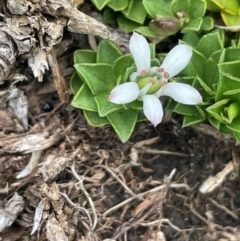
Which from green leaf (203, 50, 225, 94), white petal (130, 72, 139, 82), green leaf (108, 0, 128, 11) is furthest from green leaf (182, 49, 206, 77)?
green leaf (108, 0, 128, 11)

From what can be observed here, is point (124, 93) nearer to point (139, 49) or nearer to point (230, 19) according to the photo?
point (139, 49)

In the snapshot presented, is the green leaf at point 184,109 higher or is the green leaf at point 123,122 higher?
the green leaf at point 184,109

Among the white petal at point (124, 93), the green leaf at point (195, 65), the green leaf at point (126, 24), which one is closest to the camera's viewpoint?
the white petal at point (124, 93)

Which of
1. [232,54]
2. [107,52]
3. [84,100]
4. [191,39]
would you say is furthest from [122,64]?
[232,54]

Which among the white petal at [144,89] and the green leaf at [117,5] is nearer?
the white petal at [144,89]

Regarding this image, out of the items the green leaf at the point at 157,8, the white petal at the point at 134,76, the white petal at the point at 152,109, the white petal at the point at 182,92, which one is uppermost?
the green leaf at the point at 157,8

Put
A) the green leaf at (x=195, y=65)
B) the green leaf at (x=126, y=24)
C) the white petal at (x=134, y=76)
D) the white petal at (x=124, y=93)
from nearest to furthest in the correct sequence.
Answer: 1. the white petal at (x=124, y=93)
2. the white petal at (x=134, y=76)
3. the green leaf at (x=195, y=65)
4. the green leaf at (x=126, y=24)

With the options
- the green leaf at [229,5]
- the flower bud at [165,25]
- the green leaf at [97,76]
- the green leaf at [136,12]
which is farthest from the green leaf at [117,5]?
the green leaf at [229,5]

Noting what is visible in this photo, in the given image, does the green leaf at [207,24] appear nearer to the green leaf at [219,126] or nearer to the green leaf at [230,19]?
the green leaf at [230,19]
